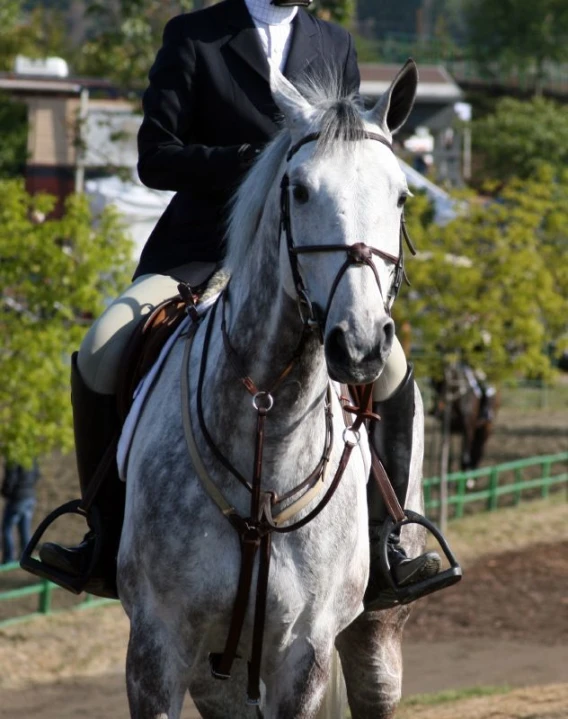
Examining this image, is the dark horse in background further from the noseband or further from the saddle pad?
the noseband

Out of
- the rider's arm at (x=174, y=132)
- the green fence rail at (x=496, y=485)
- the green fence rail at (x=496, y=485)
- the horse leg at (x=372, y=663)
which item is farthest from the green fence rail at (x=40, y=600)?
the rider's arm at (x=174, y=132)

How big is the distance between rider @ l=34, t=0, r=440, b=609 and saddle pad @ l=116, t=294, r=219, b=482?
0.27 meters

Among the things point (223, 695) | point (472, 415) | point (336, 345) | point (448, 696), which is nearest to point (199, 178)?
point (336, 345)

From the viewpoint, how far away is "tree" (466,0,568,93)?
6075 cm

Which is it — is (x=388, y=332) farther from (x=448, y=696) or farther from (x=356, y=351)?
(x=448, y=696)

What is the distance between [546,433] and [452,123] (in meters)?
20.5

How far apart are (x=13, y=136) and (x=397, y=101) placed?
1360 inches

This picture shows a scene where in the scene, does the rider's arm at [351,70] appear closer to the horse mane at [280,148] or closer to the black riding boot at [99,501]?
the horse mane at [280,148]

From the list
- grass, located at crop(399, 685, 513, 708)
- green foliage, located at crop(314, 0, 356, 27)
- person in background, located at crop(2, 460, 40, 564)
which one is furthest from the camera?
green foliage, located at crop(314, 0, 356, 27)

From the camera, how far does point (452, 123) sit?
4200cm

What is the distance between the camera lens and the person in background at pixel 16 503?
43.0ft

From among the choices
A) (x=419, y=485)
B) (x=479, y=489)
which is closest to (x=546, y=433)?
(x=479, y=489)

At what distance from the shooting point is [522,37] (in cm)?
6169

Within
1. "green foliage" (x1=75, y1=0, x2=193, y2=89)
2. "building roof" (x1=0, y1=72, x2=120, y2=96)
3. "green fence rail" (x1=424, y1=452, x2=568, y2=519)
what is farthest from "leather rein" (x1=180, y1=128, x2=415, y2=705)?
"building roof" (x1=0, y1=72, x2=120, y2=96)
